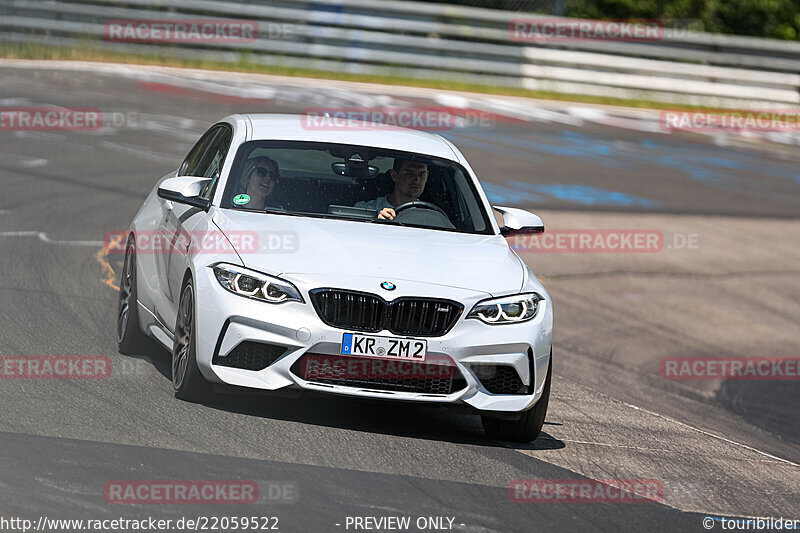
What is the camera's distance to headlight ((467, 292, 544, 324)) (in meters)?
7.23

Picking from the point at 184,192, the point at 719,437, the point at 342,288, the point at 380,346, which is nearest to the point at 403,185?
the point at 184,192

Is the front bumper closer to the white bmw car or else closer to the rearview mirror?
the white bmw car

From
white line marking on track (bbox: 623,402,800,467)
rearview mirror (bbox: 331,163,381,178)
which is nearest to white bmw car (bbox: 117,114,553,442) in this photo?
rearview mirror (bbox: 331,163,381,178)

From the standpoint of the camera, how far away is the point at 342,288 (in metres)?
7.04

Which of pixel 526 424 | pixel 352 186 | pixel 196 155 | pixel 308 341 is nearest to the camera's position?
pixel 308 341

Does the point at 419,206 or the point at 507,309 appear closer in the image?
the point at 507,309

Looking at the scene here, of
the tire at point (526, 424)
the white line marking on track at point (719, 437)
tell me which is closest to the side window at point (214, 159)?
the tire at point (526, 424)

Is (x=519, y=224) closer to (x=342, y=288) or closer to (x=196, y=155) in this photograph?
(x=342, y=288)

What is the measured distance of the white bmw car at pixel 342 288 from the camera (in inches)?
277

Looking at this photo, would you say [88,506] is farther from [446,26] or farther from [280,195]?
[446,26]

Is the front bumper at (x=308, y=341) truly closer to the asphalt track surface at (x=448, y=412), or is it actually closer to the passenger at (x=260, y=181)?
the asphalt track surface at (x=448, y=412)

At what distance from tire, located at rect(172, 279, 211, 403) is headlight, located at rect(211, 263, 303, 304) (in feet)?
0.81

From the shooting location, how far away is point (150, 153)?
690 inches

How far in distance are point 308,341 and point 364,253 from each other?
68 centimetres
